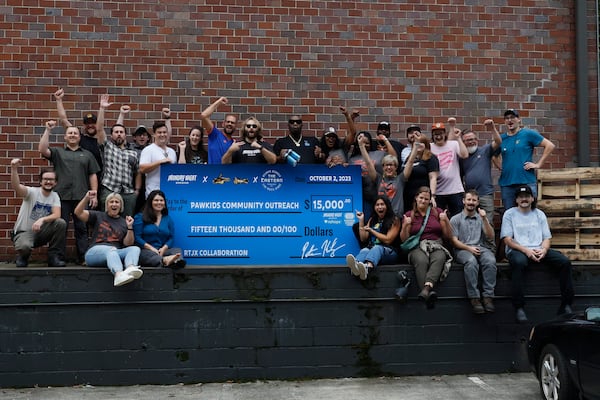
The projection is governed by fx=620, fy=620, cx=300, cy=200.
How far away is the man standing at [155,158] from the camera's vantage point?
26.5ft

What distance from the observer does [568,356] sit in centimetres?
602

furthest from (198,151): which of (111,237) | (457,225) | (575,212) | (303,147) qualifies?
(575,212)

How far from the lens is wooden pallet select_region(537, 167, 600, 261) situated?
833 centimetres

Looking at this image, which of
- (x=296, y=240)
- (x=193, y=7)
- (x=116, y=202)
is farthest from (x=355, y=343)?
(x=193, y=7)

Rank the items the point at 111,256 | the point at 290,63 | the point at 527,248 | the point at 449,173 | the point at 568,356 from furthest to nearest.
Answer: the point at 290,63
the point at 449,173
the point at 527,248
the point at 111,256
the point at 568,356

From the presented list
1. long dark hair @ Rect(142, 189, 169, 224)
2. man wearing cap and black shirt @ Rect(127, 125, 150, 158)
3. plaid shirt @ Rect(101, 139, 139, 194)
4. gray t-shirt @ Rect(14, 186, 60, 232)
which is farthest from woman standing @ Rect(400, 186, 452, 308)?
gray t-shirt @ Rect(14, 186, 60, 232)

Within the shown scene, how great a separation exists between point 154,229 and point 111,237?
516 millimetres

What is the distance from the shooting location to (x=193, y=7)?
9586mm

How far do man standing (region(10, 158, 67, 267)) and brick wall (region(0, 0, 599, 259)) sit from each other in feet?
5.23

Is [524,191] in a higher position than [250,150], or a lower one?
lower

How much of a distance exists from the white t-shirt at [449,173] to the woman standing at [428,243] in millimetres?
774

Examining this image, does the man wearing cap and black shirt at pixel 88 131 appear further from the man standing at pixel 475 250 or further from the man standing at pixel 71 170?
the man standing at pixel 475 250

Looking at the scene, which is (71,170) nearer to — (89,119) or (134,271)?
(89,119)

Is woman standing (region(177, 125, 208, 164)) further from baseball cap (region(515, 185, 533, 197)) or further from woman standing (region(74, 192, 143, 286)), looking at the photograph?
baseball cap (region(515, 185, 533, 197))
